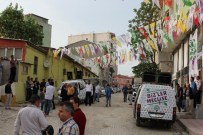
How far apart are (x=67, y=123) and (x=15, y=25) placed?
4340cm

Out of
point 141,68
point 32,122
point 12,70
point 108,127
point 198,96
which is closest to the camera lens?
point 32,122

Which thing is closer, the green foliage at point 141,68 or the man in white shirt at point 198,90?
the man in white shirt at point 198,90

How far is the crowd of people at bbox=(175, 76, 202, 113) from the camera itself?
21.9m

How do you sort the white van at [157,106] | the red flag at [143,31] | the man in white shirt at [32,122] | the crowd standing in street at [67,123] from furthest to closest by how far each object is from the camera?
the red flag at [143,31], the white van at [157,106], the man in white shirt at [32,122], the crowd standing in street at [67,123]

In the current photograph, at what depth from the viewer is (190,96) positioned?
22109mm

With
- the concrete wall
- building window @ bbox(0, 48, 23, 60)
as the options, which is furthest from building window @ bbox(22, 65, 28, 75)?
the concrete wall

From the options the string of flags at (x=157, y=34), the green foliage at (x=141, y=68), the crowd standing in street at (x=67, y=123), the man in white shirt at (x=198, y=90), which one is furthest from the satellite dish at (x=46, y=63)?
the crowd standing in street at (x=67, y=123)

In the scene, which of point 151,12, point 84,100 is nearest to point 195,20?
point 84,100

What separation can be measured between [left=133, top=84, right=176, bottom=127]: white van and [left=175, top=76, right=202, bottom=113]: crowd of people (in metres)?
4.85

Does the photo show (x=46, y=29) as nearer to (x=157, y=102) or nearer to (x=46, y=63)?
(x=46, y=63)

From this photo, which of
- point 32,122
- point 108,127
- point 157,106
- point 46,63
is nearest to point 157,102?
point 157,106

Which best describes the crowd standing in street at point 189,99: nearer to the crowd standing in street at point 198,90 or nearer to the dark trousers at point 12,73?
the crowd standing in street at point 198,90

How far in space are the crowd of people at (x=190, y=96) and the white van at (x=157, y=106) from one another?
4.85 meters

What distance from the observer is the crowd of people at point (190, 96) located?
21.9 metres
